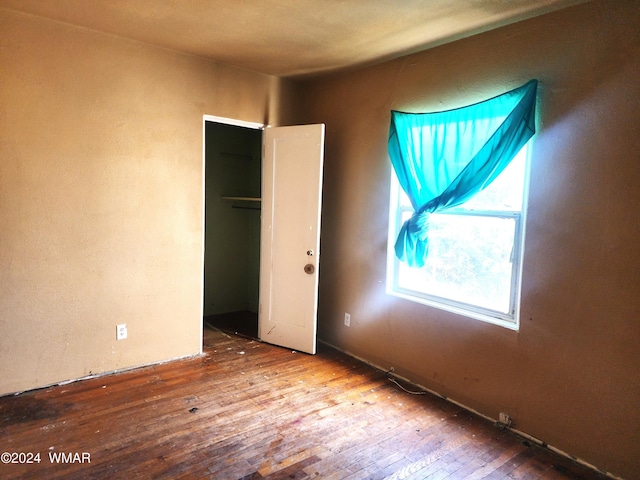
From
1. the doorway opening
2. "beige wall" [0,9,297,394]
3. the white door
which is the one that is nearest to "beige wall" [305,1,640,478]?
the white door

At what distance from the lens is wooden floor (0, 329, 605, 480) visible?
2.12 m

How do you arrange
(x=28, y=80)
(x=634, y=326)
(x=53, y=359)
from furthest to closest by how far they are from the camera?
(x=53, y=359) → (x=28, y=80) → (x=634, y=326)

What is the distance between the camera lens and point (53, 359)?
115 inches

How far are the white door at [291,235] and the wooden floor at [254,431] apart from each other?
591 mm

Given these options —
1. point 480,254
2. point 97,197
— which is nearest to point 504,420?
point 480,254

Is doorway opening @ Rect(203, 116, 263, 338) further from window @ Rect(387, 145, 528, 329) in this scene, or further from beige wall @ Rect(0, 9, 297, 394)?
window @ Rect(387, 145, 528, 329)

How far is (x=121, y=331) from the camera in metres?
3.19

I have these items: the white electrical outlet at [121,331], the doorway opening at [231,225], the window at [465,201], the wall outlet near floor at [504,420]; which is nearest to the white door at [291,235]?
the window at [465,201]

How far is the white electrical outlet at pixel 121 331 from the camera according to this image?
3176 mm

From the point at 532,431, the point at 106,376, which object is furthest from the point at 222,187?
the point at 532,431

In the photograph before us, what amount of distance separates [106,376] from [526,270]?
9.90 feet

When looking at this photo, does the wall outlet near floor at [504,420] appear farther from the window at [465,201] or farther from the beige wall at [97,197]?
the beige wall at [97,197]

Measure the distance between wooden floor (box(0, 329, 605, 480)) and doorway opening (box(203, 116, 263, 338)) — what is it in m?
1.59

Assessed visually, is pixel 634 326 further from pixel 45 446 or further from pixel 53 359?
pixel 53 359
